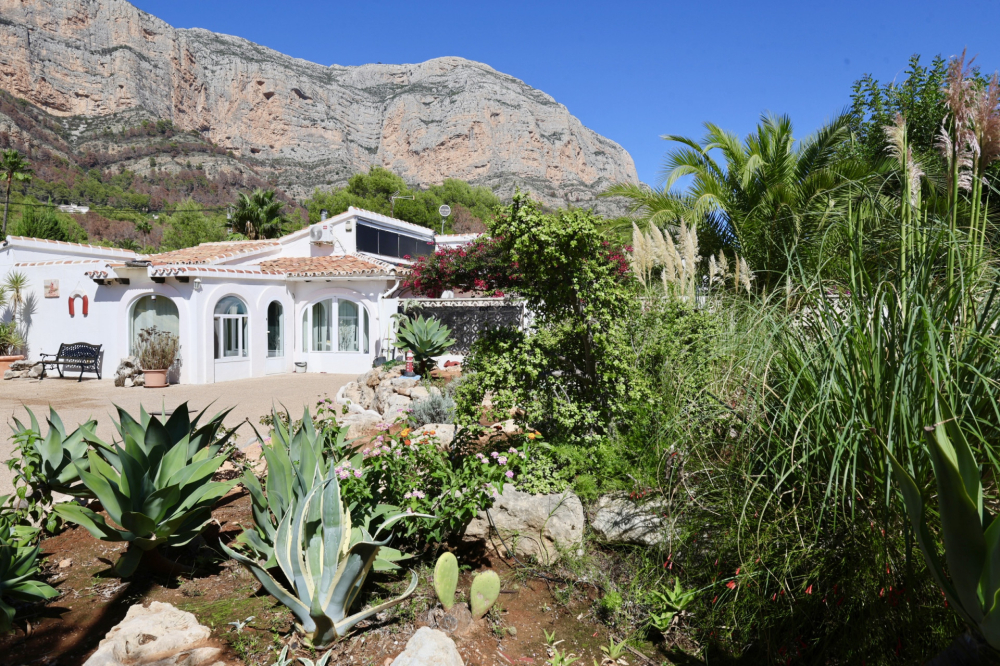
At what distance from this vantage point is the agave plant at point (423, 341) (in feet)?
33.5

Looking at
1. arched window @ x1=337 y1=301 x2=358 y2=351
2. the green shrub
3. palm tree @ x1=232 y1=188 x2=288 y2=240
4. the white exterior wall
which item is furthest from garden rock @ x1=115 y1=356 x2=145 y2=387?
palm tree @ x1=232 y1=188 x2=288 y2=240

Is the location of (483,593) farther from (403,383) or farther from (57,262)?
(57,262)

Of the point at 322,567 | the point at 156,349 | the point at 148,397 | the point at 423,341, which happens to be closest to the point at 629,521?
the point at 322,567

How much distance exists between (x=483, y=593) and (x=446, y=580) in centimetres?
19

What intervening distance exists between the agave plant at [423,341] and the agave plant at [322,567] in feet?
24.4

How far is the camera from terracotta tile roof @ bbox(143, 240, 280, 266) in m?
15.0

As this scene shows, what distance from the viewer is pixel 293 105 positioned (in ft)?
290

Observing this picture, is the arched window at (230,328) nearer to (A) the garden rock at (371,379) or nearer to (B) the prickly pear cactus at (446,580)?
(A) the garden rock at (371,379)

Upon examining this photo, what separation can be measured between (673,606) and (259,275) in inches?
557

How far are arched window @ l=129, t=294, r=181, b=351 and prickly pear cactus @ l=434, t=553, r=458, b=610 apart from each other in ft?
43.8

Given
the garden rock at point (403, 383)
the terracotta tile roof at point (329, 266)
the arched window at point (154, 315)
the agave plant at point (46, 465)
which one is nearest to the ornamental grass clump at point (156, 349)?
the arched window at point (154, 315)

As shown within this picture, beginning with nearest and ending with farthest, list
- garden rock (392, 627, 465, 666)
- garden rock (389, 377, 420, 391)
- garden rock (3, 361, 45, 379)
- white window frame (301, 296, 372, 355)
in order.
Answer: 1. garden rock (392, 627, 465, 666)
2. garden rock (389, 377, 420, 391)
3. garden rock (3, 361, 45, 379)
4. white window frame (301, 296, 372, 355)

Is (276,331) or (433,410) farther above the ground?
(276,331)

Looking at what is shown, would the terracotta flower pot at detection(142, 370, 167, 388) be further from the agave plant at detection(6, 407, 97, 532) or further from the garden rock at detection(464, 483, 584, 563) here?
the garden rock at detection(464, 483, 584, 563)
